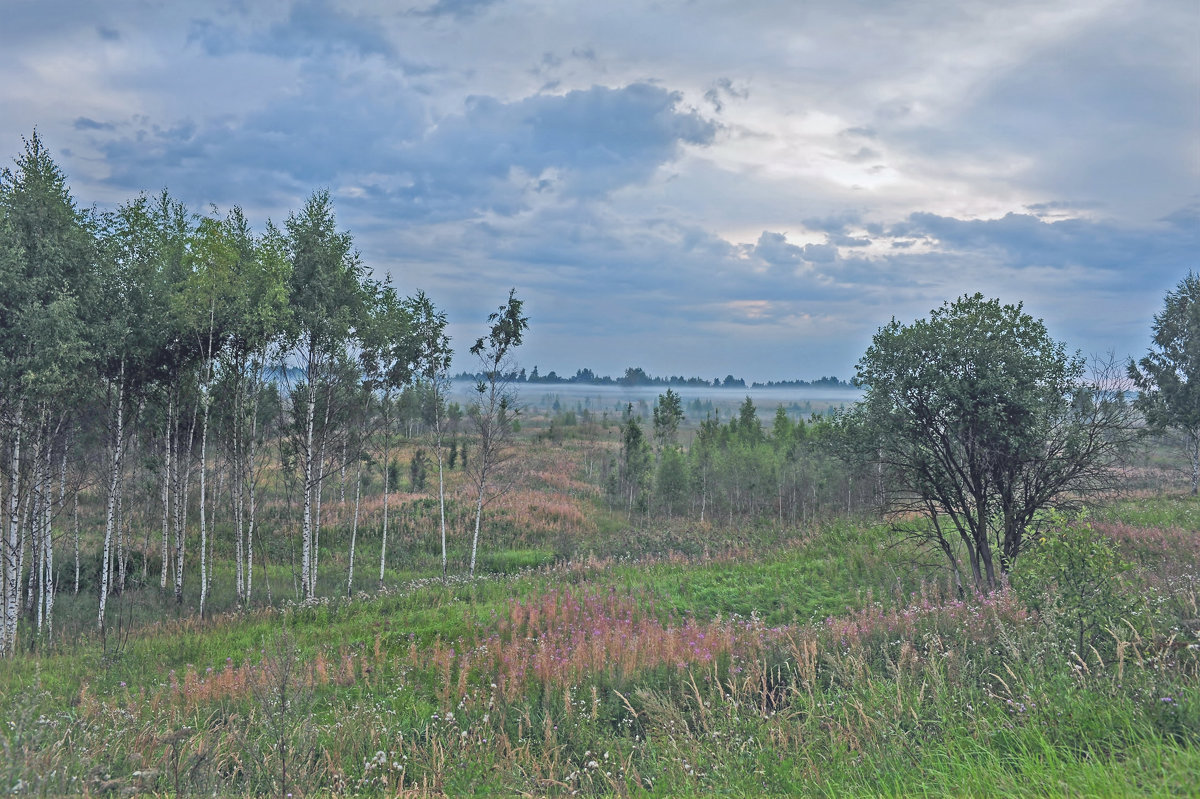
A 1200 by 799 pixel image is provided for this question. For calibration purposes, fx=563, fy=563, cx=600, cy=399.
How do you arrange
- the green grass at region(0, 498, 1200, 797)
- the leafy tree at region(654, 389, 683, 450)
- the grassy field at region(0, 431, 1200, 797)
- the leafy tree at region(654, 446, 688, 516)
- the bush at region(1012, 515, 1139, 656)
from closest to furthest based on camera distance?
the green grass at region(0, 498, 1200, 797) → the grassy field at region(0, 431, 1200, 797) → the bush at region(1012, 515, 1139, 656) → the leafy tree at region(654, 446, 688, 516) → the leafy tree at region(654, 389, 683, 450)

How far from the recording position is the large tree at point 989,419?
11.5 metres

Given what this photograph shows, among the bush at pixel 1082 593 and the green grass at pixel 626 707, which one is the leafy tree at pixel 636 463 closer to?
the green grass at pixel 626 707

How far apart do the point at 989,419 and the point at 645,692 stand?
949cm

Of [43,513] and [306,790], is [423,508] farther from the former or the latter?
[306,790]

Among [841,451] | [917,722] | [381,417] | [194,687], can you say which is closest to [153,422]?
[381,417]

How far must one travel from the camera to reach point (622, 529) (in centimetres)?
3412

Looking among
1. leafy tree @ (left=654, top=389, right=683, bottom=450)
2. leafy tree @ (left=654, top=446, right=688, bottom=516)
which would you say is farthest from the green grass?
leafy tree @ (left=654, top=389, right=683, bottom=450)

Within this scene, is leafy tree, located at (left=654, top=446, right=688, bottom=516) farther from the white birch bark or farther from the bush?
the bush

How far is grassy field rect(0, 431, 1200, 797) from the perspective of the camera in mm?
4055

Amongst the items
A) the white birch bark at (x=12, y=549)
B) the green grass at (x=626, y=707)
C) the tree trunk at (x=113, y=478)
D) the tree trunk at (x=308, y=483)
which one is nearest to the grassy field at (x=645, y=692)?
the green grass at (x=626, y=707)

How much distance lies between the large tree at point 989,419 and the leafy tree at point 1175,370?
78.1ft

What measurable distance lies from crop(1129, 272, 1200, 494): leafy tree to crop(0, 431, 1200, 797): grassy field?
18903 mm

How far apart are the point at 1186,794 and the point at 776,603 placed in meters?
11.1

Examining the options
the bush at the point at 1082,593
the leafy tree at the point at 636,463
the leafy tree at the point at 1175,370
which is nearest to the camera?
the bush at the point at 1082,593
